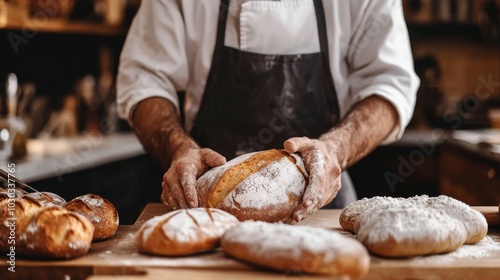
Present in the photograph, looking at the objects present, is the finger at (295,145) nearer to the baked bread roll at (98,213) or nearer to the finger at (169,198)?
the finger at (169,198)

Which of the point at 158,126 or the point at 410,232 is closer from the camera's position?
the point at 410,232

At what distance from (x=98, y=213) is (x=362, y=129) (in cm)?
86

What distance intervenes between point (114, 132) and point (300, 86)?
245 centimetres

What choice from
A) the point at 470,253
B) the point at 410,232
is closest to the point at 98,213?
the point at 410,232

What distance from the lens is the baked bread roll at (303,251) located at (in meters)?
0.98

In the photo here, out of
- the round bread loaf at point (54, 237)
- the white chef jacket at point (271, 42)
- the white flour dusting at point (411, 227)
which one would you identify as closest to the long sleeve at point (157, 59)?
the white chef jacket at point (271, 42)

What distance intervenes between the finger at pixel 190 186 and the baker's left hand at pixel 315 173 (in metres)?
0.22

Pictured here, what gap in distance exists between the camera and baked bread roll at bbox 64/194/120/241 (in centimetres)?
128

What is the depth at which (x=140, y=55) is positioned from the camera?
6.84 feet

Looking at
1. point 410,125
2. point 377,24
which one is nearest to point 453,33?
point 410,125

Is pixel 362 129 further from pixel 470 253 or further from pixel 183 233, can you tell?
pixel 183 233

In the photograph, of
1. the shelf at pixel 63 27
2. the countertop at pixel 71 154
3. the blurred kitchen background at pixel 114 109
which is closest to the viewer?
the countertop at pixel 71 154

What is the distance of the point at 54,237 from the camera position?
1.13 m

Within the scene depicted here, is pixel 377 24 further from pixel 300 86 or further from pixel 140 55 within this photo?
pixel 140 55
